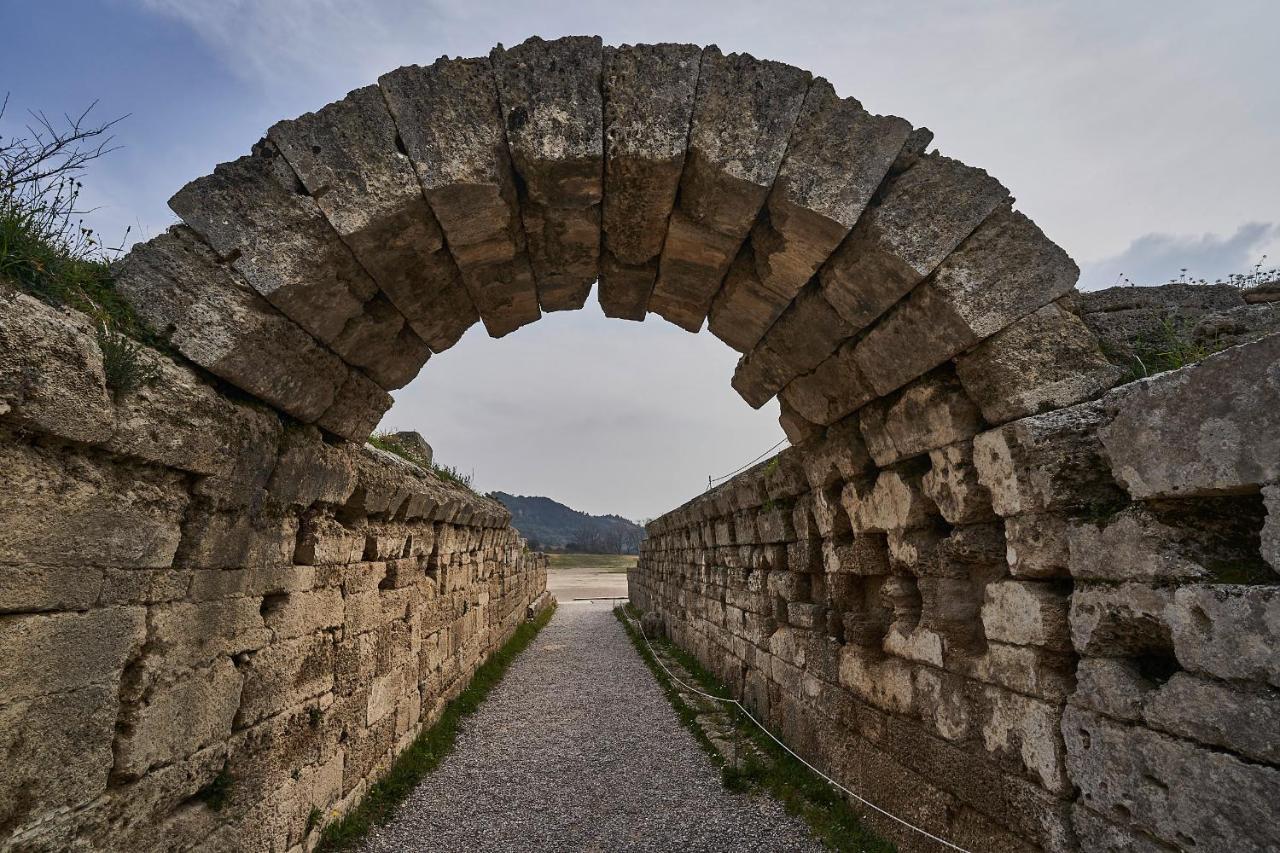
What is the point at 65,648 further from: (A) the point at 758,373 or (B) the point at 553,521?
(B) the point at 553,521

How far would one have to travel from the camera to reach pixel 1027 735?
3.12 metres

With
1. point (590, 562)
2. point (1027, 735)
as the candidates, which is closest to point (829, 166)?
point (1027, 735)

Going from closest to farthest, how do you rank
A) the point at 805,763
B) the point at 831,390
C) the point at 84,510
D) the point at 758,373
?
the point at 84,510 → the point at 831,390 → the point at 758,373 → the point at 805,763

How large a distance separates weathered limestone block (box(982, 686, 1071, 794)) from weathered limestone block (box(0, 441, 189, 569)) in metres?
3.86

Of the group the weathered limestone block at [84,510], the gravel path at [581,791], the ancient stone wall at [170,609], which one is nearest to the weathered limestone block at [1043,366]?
the gravel path at [581,791]

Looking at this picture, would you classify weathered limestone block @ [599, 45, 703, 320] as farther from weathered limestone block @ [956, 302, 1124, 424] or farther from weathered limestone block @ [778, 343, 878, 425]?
weathered limestone block @ [956, 302, 1124, 424]

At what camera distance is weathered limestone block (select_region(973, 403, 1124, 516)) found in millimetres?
2893

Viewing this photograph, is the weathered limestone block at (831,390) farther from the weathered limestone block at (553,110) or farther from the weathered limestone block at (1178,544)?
the weathered limestone block at (553,110)

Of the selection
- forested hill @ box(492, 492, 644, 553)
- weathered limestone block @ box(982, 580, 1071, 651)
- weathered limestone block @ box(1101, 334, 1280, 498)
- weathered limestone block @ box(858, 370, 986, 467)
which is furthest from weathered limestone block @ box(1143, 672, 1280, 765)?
forested hill @ box(492, 492, 644, 553)

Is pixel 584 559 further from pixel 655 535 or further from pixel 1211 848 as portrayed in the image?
pixel 1211 848

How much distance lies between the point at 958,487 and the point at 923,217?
4.57 ft

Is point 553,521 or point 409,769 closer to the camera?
point 409,769

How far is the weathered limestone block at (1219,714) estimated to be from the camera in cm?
215

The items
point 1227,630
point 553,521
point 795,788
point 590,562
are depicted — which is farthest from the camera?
point 553,521
